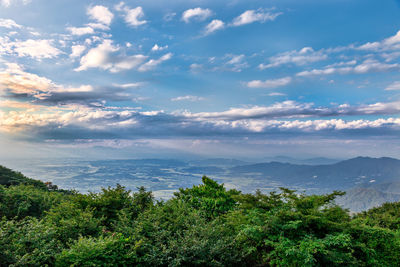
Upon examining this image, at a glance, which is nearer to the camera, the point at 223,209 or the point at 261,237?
the point at 261,237

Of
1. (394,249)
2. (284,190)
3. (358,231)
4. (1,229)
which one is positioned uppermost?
(284,190)

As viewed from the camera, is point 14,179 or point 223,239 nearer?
point 223,239

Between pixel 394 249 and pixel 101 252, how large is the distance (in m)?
8.36

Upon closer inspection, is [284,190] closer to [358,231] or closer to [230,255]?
[358,231]

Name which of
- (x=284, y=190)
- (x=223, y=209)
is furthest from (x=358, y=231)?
(x=223, y=209)

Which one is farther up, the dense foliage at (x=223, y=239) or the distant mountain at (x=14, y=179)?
the dense foliage at (x=223, y=239)

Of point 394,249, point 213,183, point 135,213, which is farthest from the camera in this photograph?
point 213,183

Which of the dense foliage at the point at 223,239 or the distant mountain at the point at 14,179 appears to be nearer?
the dense foliage at the point at 223,239

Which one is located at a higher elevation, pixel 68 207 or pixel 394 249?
pixel 68 207

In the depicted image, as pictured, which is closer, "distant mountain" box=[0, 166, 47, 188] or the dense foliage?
the dense foliage

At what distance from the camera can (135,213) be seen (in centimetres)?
1019

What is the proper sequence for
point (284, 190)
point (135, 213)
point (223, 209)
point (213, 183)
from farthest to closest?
point (213, 183)
point (223, 209)
point (135, 213)
point (284, 190)

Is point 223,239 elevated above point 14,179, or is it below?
above

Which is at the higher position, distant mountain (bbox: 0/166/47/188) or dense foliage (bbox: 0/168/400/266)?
dense foliage (bbox: 0/168/400/266)
